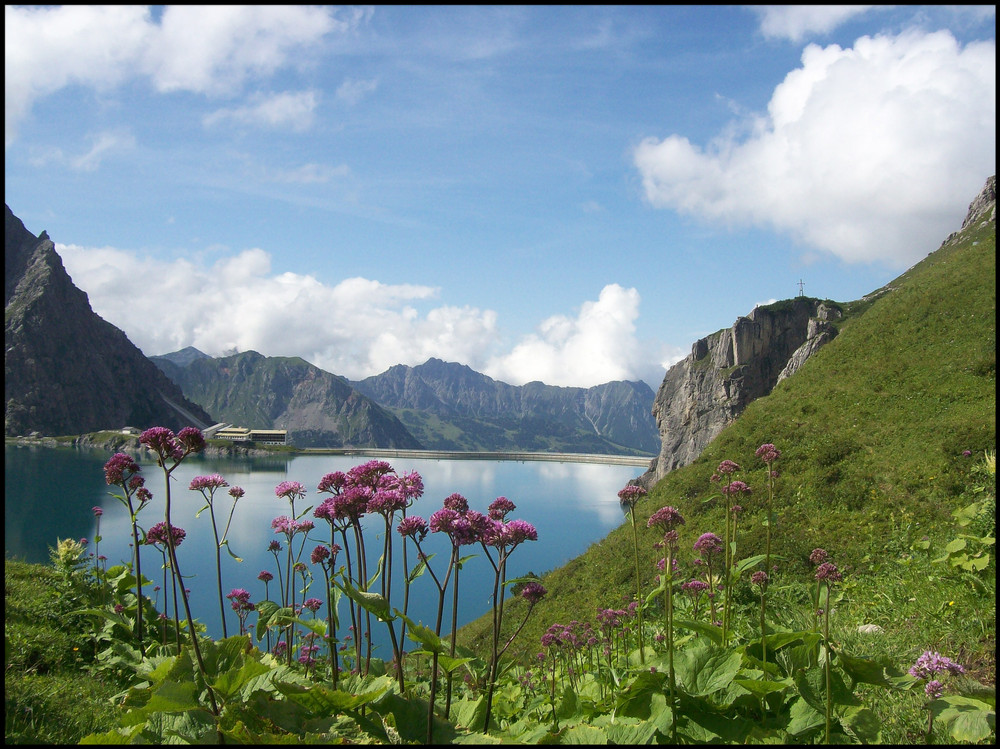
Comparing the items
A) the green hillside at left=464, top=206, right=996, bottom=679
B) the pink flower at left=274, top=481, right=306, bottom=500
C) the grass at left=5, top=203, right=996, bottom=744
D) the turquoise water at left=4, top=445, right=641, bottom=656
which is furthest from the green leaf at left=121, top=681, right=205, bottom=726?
the green hillside at left=464, top=206, right=996, bottom=679

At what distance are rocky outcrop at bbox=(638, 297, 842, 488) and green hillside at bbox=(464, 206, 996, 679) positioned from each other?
25.5 meters

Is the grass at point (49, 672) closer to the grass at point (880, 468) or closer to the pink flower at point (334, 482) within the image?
the pink flower at point (334, 482)

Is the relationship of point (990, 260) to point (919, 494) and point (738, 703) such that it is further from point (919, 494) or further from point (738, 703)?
point (738, 703)

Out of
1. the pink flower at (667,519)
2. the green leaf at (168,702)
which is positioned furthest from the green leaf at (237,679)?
the pink flower at (667,519)

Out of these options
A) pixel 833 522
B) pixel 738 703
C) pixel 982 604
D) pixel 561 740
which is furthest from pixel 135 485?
pixel 833 522

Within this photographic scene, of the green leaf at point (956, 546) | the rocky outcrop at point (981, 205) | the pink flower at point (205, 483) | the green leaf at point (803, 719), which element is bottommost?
the green leaf at point (803, 719)

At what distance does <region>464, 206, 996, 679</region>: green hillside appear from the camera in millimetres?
18516

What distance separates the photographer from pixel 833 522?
2031cm

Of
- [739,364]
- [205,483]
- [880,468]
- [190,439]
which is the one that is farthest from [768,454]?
[739,364]

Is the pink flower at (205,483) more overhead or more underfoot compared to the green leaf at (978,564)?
more overhead

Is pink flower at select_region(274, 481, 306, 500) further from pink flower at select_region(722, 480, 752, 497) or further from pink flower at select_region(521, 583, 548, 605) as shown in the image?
pink flower at select_region(722, 480, 752, 497)

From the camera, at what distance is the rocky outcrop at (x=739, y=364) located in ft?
237

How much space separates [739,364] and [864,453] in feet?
185

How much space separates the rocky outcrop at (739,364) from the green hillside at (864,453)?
25.5m
